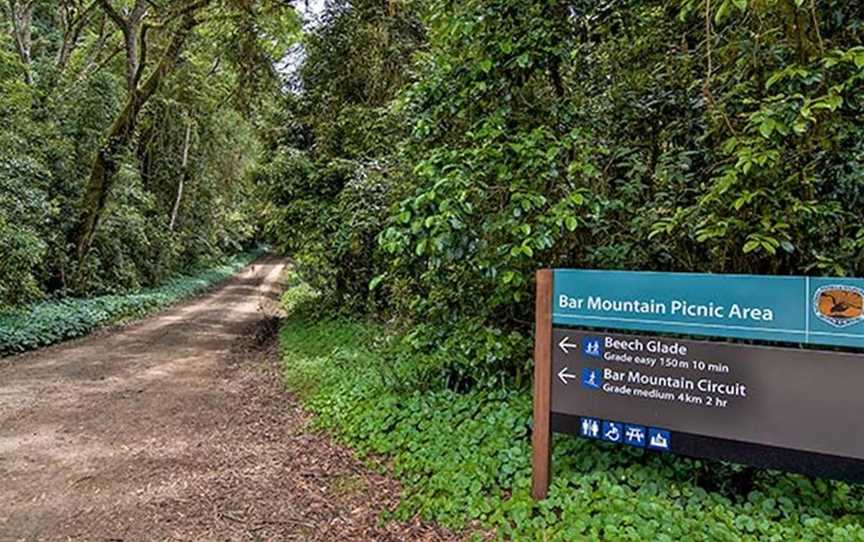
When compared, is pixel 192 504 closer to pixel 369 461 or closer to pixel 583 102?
pixel 369 461

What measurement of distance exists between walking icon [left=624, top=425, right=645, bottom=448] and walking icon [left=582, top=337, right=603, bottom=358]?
44 centimetres

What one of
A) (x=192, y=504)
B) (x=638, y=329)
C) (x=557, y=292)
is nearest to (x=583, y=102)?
(x=557, y=292)

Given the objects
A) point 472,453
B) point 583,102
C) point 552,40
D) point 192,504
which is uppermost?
point 552,40

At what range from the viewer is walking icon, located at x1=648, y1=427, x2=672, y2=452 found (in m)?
3.10

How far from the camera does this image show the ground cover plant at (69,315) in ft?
31.2

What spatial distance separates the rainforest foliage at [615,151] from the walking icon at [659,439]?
3.65 ft

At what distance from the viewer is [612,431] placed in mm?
3295

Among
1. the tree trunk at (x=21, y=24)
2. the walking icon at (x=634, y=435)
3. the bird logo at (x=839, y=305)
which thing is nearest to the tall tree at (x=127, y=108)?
the tree trunk at (x=21, y=24)

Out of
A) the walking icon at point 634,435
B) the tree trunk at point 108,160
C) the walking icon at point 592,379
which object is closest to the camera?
the walking icon at point 634,435

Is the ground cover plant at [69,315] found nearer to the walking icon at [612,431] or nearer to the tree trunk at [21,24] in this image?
the tree trunk at [21,24]

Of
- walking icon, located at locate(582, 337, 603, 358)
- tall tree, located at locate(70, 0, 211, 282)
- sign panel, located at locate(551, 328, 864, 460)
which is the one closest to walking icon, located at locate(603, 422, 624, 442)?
sign panel, located at locate(551, 328, 864, 460)

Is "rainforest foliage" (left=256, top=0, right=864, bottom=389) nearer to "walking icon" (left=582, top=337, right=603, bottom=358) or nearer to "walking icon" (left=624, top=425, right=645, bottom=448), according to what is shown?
"walking icon" (left=582, top=337, right=603, bottom=358)

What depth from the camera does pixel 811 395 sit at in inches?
108

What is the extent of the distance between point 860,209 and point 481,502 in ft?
9.48
